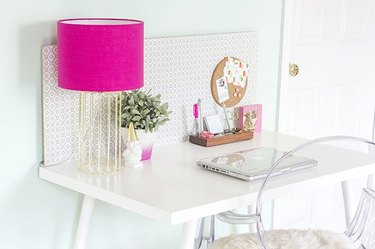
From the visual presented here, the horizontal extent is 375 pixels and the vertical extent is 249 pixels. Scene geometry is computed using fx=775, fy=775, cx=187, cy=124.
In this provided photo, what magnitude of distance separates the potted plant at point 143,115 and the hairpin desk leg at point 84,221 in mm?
225

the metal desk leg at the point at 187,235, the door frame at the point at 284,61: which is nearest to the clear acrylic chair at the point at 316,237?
the metal desk leg at the point at 187,235

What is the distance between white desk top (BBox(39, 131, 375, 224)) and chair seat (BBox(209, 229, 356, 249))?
142mm

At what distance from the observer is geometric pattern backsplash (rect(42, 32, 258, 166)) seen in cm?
238

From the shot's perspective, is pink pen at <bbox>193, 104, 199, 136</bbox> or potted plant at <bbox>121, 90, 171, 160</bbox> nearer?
potted plant at <bbox>121, 90, 171, 160</bbox>

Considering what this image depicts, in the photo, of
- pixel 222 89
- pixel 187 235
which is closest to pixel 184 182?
pixel 187 235

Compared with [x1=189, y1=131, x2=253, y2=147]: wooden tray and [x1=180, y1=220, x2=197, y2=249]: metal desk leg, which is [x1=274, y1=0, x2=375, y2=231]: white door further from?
[x1=180, y1=220, x2=197, y2=249]: metal desk leg

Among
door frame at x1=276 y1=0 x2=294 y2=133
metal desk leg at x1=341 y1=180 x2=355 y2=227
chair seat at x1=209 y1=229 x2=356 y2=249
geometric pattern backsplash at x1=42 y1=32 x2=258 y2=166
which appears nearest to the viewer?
chair seat at x1=209 y1=229 x2=356 y2=249

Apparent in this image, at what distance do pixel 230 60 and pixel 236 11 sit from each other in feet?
0.62

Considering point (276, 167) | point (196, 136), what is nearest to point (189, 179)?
point (276, 167)

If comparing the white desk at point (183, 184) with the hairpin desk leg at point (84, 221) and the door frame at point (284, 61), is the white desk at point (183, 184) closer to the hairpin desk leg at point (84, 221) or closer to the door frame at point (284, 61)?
the hairpin desk leg at point (84, 221)

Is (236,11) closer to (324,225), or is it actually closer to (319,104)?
(319,104)

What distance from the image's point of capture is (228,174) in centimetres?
232

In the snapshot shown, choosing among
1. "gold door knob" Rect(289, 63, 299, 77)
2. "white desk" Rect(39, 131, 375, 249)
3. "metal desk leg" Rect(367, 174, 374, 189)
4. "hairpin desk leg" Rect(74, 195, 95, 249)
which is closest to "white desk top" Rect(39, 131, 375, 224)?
"white desk" Rect(39, 131, 375, 249)

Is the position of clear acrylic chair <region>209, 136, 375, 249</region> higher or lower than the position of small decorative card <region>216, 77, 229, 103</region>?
lower
